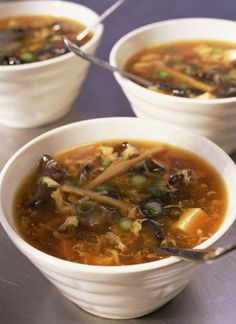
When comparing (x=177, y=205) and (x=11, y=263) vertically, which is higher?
(x=177, y=205)

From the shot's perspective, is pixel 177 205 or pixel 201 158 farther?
pixel 201 158

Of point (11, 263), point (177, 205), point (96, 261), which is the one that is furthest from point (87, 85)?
point (96, 261)

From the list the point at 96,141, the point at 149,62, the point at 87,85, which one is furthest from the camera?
the point at 87,85

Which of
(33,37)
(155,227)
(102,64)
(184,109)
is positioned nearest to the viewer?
(155,227)

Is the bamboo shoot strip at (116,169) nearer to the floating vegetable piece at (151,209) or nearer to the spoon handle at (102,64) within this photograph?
the floating vegetable piece at (151,209)

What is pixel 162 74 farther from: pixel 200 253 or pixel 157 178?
pixel 200 253

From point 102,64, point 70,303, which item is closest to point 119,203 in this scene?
point 70,303

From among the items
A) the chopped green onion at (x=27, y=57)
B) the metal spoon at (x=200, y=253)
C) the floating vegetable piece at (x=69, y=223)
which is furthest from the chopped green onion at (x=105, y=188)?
the chopped green onion at (x=27, y=57)

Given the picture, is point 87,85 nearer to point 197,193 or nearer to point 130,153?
point 130,153
